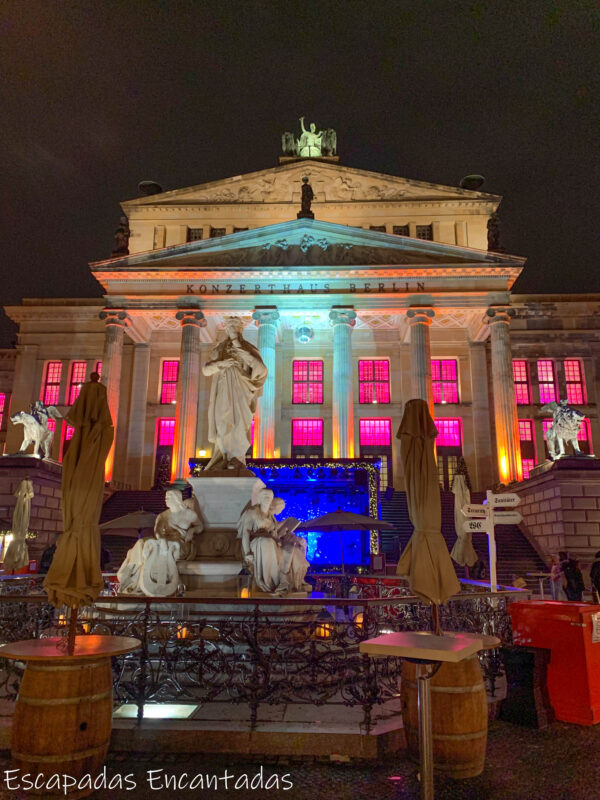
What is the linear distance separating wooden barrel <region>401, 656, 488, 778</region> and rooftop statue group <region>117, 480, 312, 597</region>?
12.6 ft

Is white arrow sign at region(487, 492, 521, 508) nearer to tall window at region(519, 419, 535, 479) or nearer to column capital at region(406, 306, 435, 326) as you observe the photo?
column capital at region(406, 306, 435, 326)

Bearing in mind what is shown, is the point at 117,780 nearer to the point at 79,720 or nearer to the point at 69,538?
the point at 79,720

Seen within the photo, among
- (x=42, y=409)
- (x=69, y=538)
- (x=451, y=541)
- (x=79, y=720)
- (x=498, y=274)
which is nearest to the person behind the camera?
(x=79, y=720)

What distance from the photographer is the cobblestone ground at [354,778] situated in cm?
445

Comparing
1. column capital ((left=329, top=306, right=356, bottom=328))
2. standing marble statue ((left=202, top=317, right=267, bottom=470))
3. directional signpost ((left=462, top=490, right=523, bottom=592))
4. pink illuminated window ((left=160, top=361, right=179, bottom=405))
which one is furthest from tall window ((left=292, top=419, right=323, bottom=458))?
standing marble statue ((left=202, top=317, right=267, bottom=470))

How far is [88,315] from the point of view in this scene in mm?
41688

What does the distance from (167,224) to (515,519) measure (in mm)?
37464

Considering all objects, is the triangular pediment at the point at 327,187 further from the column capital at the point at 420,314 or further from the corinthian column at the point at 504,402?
the corinthian column at the point at 504,402

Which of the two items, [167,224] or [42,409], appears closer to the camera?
[42,409]

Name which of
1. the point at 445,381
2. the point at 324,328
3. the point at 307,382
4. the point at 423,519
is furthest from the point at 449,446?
the point at 423,519

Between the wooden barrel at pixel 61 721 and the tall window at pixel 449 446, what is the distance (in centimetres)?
3534

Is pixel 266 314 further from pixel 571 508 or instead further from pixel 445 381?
pixel 571 508

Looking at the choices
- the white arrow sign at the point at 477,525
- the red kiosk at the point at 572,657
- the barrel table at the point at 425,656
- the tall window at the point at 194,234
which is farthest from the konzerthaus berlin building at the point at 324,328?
the barrel table at the point at 425,656

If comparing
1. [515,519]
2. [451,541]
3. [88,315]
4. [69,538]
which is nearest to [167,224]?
[88,315]
